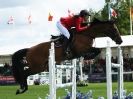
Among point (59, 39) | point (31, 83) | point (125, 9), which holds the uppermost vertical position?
point (125, 9)

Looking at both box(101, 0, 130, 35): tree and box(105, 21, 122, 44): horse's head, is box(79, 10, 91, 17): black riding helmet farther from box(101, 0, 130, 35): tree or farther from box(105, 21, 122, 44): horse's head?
box(101, 0, 130, 35): tree

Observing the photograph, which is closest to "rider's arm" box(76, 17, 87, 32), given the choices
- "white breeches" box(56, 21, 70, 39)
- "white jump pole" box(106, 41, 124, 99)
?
"white breeches" box(56, 21, 70, 39)

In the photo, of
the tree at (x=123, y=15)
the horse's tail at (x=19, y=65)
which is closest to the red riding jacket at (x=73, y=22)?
the horse's tail at (x=19, y=65)

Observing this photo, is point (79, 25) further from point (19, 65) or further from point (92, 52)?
point (19, 65)

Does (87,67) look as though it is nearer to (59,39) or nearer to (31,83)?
(31,83)

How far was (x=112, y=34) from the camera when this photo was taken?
12039 mm

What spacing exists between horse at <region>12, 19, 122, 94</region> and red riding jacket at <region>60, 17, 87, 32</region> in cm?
16

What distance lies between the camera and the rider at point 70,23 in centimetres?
1188

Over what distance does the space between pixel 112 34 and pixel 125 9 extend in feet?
205

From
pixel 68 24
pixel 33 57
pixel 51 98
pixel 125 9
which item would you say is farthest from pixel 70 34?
pixel 125 9

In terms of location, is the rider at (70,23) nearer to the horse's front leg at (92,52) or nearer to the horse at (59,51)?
the horse at (59,51)

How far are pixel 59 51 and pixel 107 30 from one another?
1268 millimetres

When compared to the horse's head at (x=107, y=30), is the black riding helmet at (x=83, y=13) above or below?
above

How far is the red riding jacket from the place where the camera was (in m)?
11.9
